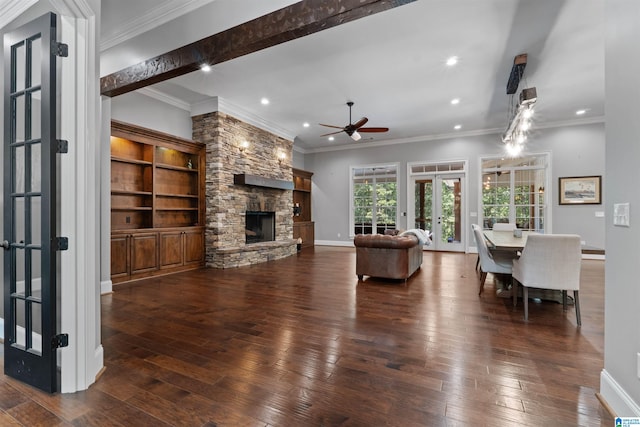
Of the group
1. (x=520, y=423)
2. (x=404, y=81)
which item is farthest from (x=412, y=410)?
(x=404, y=81)

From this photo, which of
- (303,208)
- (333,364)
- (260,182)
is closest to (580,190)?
(303,208)

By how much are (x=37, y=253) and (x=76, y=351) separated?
73 cm

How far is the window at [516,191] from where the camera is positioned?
7676 mm

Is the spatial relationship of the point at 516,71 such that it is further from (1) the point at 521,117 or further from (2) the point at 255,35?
(2) the point at 255,35

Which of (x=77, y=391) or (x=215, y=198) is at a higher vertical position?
(x=215, y=198)

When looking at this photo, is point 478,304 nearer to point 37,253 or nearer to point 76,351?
point 76,351

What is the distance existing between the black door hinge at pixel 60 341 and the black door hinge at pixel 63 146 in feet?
3.73

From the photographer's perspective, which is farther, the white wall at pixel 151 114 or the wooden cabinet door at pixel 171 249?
the wooden cabinet door at pixel 171 249

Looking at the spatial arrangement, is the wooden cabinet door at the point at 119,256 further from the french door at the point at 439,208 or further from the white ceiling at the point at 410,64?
the french door at the point at 439,208

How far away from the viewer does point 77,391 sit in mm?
1828

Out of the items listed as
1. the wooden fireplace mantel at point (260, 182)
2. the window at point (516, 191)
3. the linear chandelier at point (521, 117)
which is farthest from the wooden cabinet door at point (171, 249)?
the window at point (516, 191)

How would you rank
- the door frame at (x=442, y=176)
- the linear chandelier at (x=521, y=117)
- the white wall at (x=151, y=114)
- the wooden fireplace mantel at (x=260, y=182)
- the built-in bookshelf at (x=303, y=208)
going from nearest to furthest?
the linear chandelier at (x=521, y=117) < the white wall at (x=151, y=114) < the wooden fireplace mantel at (x=260, y=182) < the door frame at (x=442, y=176) < the built-in bookshelf at (x=303, y=208)

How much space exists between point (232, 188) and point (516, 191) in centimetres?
731

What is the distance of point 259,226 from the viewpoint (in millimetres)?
7492
